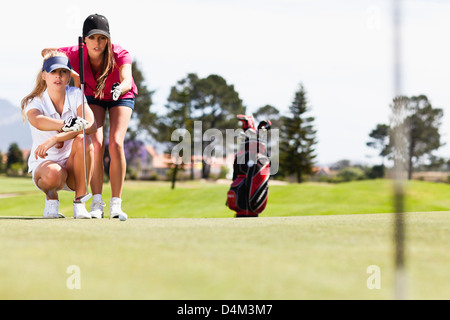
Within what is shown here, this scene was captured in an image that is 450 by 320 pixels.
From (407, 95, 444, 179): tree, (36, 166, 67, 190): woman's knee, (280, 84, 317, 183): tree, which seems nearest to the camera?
(36, 166, 67, 190): woman's knee

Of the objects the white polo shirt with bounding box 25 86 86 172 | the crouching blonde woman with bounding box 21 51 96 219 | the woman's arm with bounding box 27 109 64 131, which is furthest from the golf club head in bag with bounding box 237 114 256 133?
the woman's arm with bounding box 27 109 64 131

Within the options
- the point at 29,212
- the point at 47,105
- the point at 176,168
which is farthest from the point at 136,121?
the point at 47,105

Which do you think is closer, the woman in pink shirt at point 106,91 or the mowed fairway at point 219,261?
the mowed fairway at point 219,261

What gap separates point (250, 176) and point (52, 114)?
4.24m

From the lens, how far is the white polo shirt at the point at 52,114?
6.54m

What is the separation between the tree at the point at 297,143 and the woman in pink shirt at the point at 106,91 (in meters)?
42.7

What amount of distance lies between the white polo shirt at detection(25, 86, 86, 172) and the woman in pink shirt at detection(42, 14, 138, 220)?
0.24 m

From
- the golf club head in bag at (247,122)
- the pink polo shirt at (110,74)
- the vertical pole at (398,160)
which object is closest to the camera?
the vertical pole at (398,160)

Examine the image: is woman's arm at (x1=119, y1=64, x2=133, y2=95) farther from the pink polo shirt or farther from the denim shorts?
the denim shorts

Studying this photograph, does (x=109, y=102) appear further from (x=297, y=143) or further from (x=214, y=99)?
(x=214, y=99)

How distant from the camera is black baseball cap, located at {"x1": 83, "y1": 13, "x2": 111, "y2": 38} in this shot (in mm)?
6445

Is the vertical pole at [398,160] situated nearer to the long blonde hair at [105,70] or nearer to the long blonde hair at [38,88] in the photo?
the long blonde hair at [105,70]

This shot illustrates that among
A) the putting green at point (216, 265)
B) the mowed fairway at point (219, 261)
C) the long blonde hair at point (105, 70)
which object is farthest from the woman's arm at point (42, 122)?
the putting green at point (216, 265)

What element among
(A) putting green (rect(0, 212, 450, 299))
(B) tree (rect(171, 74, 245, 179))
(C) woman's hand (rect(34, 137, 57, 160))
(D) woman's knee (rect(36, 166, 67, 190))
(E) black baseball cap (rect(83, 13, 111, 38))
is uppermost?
(B) tree (rect(171, 74, 245, 179))
